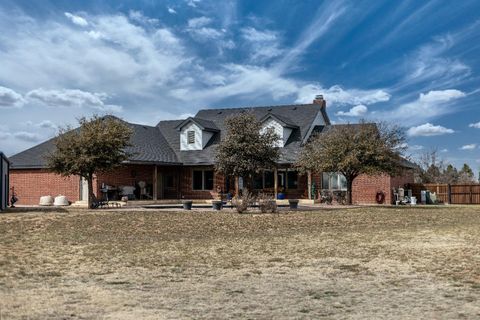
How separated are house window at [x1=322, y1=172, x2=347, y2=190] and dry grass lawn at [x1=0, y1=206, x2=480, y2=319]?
16.5 metres

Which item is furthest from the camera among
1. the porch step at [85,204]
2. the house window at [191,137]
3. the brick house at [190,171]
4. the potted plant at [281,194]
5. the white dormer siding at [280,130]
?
the house window at [191,137]

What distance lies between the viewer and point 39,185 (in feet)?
113

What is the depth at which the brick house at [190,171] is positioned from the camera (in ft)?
112

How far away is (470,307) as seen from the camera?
7.32 metres

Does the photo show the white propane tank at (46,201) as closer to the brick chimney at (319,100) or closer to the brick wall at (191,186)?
the brick wall at (191,186)

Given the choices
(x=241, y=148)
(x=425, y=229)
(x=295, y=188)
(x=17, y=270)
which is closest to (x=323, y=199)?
(x=295, y=188)

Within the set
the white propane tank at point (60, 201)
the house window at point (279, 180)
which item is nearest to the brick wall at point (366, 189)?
the house window at point (279, 180)

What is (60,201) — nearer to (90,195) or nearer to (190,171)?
(90,195)

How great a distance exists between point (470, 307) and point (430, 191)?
34.1 metres

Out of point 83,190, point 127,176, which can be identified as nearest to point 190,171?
point 127,176

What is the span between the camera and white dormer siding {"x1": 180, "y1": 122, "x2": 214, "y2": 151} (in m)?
39.1

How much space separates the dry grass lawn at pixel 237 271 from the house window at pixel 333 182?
16518 millimetres

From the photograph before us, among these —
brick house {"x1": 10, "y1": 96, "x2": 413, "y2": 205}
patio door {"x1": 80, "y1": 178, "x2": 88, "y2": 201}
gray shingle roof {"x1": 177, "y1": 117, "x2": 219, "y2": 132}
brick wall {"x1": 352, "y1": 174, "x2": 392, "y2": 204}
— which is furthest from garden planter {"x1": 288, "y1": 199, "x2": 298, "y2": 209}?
patio door {"x1": 80, "y1": 178, "x2": 88, "y2": 201}

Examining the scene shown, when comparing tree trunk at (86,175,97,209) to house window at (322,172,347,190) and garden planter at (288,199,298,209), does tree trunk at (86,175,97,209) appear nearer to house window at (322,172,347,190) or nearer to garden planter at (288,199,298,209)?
garden planter at (288,199,298,209)
